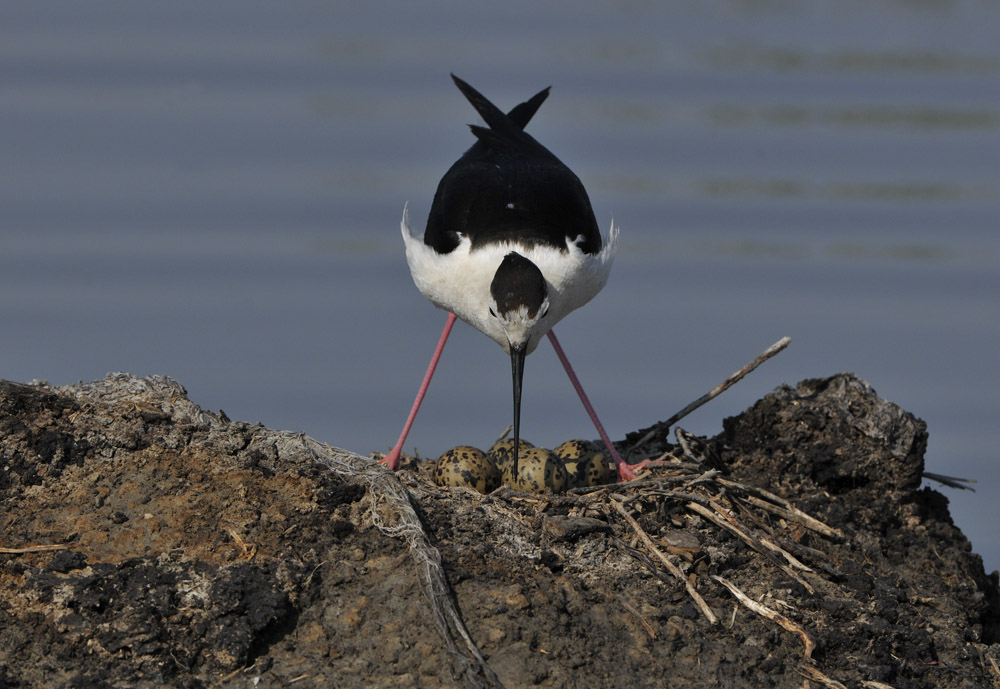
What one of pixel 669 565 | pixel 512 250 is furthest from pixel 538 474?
pixel 512 250

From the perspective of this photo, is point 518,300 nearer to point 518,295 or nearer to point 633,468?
point 518,295

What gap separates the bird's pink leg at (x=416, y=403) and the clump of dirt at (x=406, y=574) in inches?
45.0

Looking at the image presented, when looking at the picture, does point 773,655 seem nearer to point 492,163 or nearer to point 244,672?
point 244,672

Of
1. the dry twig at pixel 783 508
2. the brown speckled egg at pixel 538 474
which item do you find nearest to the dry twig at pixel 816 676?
the dry twig at pixel 783 508

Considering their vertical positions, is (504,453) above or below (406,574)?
above

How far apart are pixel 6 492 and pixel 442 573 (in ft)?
5.71

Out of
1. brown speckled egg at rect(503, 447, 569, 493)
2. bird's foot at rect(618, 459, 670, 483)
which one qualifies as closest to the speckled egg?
brown speckled egg at rect(503, 447, 569, 493)

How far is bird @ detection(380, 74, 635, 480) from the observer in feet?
19.4

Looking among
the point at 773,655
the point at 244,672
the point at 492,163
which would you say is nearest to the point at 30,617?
the point at 244,672

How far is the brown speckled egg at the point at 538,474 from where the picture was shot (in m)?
5.55

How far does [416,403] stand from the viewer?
692cm

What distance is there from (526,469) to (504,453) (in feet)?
1.10

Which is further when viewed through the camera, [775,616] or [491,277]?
[491,277]

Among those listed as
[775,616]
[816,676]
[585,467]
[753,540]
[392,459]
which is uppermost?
[392,459]
